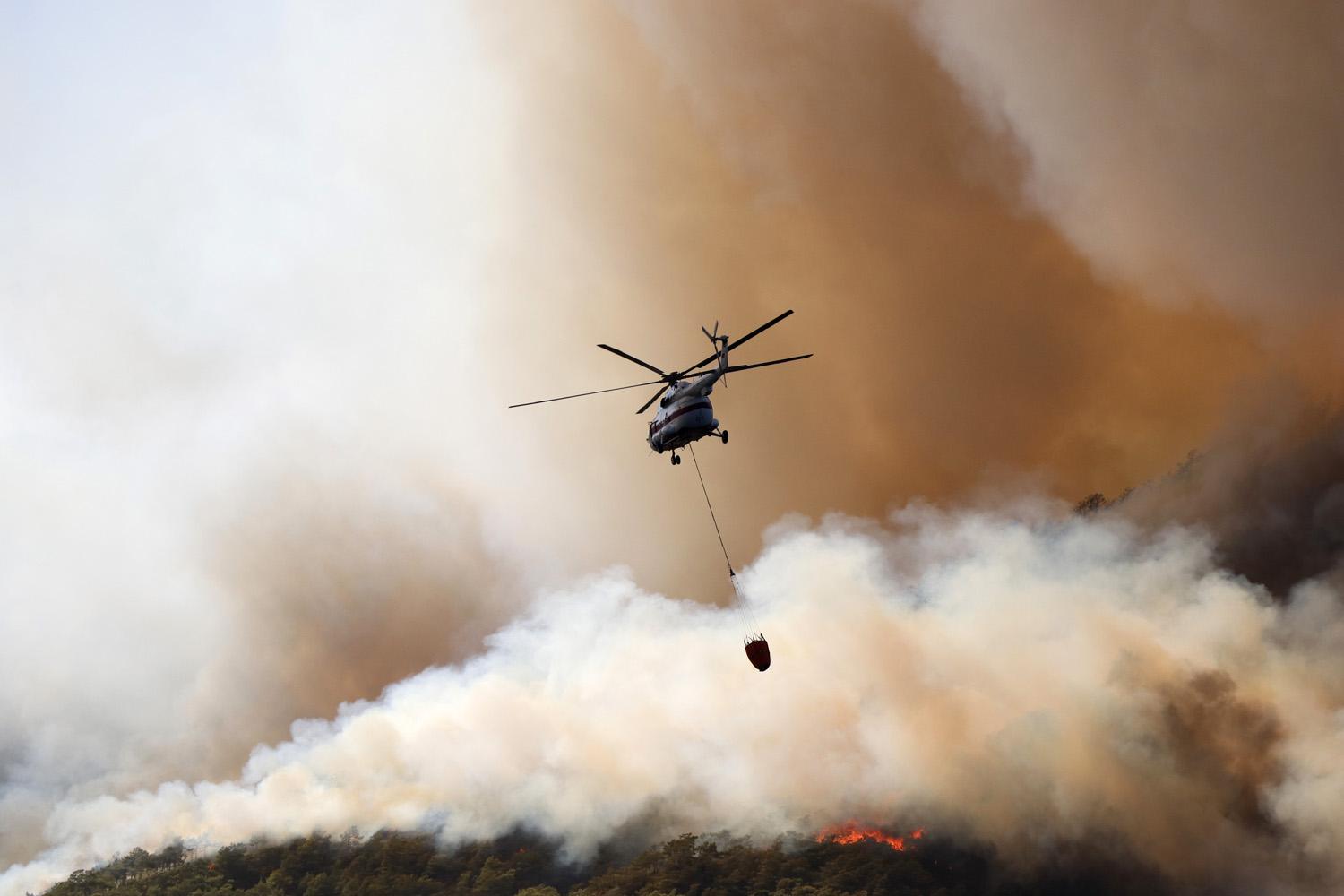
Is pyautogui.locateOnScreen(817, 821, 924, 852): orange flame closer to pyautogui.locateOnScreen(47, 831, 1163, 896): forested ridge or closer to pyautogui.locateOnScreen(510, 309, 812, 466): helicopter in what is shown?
pyautogui.locateOnScreen(47, 831, 1163, 896): forested ridge

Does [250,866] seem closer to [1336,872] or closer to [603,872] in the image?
[603,872]

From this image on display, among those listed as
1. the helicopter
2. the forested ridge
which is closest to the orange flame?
the forested ridge

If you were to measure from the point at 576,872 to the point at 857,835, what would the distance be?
54.9 meters

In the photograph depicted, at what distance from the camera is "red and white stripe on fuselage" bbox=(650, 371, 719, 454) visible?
64.9 m

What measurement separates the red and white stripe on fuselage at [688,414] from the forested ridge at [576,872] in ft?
284

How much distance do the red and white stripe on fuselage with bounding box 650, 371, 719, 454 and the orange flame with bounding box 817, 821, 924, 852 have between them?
111901 mm

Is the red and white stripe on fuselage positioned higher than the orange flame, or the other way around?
the red and white stripe on fuselage

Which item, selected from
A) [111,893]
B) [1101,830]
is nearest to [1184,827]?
[1101,830]

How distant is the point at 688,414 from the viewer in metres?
65.1

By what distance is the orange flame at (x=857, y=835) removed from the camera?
15362 cm

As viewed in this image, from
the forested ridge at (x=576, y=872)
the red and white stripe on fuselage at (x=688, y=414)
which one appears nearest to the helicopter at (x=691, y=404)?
the red and white stripe on fuselage at (x=688, y=414)

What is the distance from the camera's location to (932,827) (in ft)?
509

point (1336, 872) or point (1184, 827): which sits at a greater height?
point (1184, 827)

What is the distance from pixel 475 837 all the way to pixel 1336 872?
148 meters
